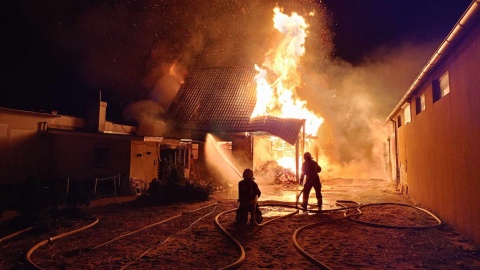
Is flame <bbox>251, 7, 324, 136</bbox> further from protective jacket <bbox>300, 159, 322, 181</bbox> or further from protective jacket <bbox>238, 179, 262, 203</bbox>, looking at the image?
protective jacket <bbox>238, 179, 262, 203</bbox>

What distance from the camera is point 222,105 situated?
2425 cm

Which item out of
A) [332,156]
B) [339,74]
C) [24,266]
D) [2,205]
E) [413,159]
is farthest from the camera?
[339,74]

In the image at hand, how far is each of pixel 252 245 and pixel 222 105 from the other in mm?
18454

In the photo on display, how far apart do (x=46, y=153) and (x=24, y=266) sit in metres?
12.5

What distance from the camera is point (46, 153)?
15.9 meters

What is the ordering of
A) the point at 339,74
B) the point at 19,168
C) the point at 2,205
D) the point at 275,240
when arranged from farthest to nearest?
the point at 339,74, the point at 19,168, the point at 2,205, the point at 275,240

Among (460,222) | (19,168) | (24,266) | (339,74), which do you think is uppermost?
Answer: (339,74)

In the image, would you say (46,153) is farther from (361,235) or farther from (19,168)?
(361,235)

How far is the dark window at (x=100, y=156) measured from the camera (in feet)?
50.1

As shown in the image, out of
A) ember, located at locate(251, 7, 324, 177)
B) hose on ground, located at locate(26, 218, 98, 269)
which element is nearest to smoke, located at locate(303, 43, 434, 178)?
ember, located at locate(251, 7, 324, 177)

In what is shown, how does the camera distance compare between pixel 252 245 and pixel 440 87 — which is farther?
pixel 440 87

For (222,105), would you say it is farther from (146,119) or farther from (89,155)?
(89,155)

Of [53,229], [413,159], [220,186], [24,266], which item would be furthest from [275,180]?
[24,266]

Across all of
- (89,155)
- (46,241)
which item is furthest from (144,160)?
(46,241)
